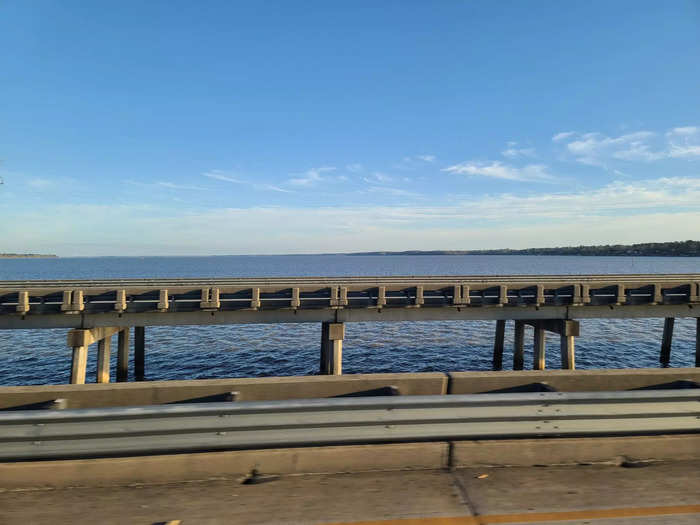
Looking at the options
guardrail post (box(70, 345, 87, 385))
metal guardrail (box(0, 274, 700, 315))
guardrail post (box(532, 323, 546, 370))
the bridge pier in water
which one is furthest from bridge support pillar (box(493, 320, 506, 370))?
guardrail post (box(70, 345, 87, 385))

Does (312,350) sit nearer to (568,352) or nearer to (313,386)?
(568,352)

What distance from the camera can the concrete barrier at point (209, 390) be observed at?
3.84m

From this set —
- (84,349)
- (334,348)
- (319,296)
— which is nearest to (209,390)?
(334,348)

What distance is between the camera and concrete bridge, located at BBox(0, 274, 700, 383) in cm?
1401

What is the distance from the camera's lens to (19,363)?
20.2 meters

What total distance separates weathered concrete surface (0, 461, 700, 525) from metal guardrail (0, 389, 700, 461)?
331 millimetres

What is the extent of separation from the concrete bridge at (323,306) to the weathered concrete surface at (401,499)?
11216mm

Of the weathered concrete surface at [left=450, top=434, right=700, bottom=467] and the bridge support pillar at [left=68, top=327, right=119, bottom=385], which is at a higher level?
the weathered concrete surface at [left=450, top=434, right=700, bottom=467]

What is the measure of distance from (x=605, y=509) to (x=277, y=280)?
1829cm

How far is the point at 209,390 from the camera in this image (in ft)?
13.1

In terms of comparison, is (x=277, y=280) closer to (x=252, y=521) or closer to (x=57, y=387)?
(x=57, y=387)

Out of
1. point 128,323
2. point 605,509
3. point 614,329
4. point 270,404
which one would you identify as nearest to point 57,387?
point 270,404

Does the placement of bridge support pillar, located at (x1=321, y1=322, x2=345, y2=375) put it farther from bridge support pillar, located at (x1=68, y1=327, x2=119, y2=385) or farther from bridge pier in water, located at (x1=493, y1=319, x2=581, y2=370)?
bridge pier in water, located at (x1=493, y1=319, x2=581, y2=370)

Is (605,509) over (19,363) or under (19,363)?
over
